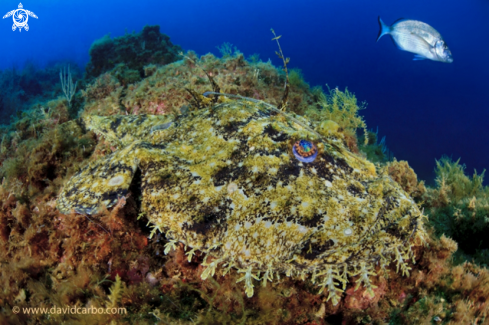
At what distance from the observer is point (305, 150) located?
290 cm

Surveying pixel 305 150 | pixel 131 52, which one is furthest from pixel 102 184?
pixel 131 52

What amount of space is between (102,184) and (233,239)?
183cm

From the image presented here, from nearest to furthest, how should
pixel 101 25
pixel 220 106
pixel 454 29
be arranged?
1. pixel 220 106
2. pixel 454 29
3. pixel 101 25

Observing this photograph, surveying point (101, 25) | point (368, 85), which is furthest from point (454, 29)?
point (101, 25)

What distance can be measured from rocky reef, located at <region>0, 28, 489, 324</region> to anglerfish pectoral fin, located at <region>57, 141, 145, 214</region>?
0.02m

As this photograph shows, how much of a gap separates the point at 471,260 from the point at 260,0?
164 metres

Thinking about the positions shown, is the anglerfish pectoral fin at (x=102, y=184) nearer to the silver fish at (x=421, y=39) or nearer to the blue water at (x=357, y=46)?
the silver fish at (x=421, y=39)

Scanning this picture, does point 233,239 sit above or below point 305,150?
below

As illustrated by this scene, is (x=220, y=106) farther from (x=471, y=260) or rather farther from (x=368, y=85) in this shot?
(x=368, y=85)

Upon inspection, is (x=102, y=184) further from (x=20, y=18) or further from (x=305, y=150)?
(x=20, y=18)

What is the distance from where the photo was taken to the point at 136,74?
8.91 metres

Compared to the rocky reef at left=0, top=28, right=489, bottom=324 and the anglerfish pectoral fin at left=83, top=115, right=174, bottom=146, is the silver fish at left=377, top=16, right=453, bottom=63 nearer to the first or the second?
the rocky reef at left=0, top=28, right=489, bottom=324

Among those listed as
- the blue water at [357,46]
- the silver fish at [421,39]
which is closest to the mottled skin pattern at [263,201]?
the silver fish at [421,39]

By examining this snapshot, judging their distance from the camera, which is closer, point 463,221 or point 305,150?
point 305,150
